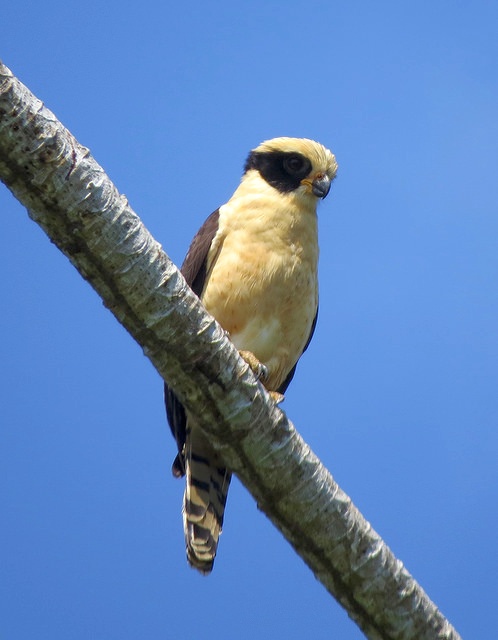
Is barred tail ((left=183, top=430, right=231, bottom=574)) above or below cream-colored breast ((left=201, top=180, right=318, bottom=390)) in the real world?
below

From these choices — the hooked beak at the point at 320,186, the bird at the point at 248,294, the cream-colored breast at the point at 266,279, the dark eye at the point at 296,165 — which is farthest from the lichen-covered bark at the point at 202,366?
the dark eye at the point at 296,165

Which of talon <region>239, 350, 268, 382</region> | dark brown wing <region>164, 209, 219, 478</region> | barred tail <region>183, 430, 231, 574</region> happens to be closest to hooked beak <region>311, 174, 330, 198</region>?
dark brown wing <region>164, 209, 219, 478</region>

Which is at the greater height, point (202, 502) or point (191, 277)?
point (191, 277)

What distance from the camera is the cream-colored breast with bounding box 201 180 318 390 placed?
478 centimetres

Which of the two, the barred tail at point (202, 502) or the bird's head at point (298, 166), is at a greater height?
the bird's head at point (298, 166)

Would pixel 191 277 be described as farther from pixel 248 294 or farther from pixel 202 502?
pixel 202 502

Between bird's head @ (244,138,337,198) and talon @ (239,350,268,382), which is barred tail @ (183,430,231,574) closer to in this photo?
talon @ (239,350,268,382)

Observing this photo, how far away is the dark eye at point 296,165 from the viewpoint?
5340mm

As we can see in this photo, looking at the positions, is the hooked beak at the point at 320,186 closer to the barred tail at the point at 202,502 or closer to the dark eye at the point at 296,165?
the dark eye at the point at 296,165

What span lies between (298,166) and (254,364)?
131 centimetres

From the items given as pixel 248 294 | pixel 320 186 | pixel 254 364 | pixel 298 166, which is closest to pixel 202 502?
pixel 254 364

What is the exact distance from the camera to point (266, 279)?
15.6 ft

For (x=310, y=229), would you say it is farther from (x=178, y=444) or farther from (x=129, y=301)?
(x=129, y=301)

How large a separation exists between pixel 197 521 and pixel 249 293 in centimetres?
118
